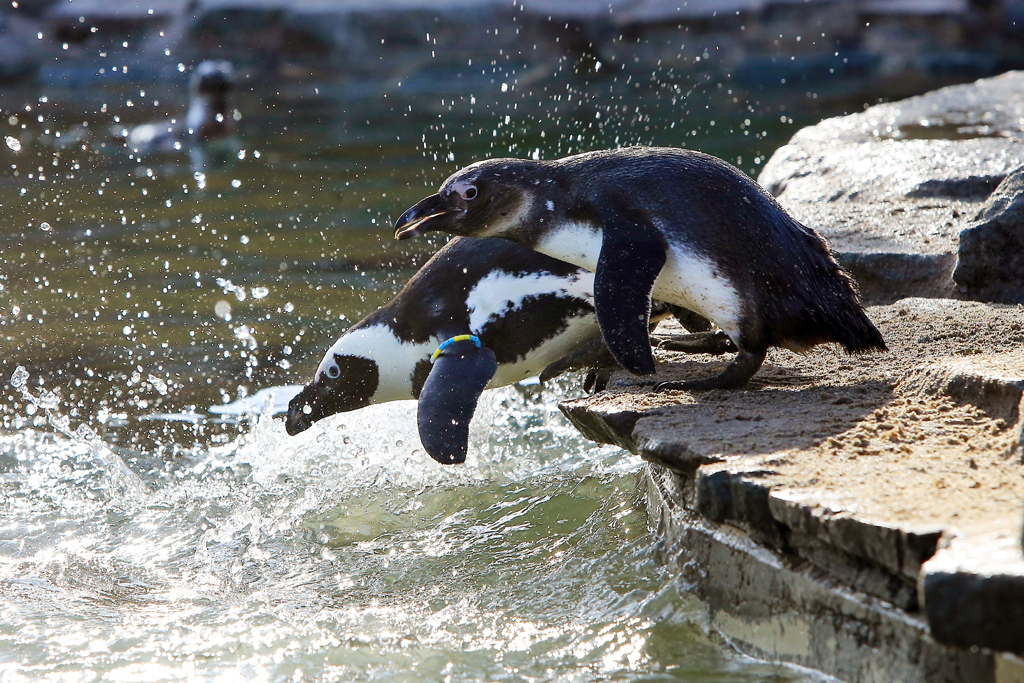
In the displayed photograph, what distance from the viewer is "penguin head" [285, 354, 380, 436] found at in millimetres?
3273

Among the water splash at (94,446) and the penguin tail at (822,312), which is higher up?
the penguin tail at (822,312)

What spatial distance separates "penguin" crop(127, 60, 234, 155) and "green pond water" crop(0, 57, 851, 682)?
209 cm

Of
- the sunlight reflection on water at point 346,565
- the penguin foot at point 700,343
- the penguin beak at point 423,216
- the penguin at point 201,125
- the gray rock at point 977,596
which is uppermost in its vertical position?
the penguin at point 201,125

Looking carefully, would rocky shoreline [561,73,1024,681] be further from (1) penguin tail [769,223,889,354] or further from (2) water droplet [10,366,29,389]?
(2) water droplet [10,366,29,389]

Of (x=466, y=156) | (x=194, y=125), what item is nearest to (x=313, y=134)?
(x=194, y=125)

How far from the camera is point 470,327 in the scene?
305 cm

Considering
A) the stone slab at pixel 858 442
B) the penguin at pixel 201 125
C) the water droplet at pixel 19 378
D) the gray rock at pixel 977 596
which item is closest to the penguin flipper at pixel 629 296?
the stone slab at pixel 858 442

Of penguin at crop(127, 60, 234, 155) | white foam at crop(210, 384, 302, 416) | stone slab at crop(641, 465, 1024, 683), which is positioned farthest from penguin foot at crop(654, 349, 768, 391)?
penguin at crop(127, 60, 234, 155)

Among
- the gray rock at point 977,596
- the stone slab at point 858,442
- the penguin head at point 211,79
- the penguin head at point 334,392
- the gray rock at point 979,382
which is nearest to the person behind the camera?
the gray rock at point 977,596

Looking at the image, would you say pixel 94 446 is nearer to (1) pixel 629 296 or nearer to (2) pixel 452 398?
(2) pixel 452 398

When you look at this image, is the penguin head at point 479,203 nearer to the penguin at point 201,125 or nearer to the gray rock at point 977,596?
the gray rock at point 977,596

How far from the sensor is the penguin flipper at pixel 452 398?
2.68 meters

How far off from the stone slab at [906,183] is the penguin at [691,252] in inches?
35.0

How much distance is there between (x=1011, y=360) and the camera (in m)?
2.27
